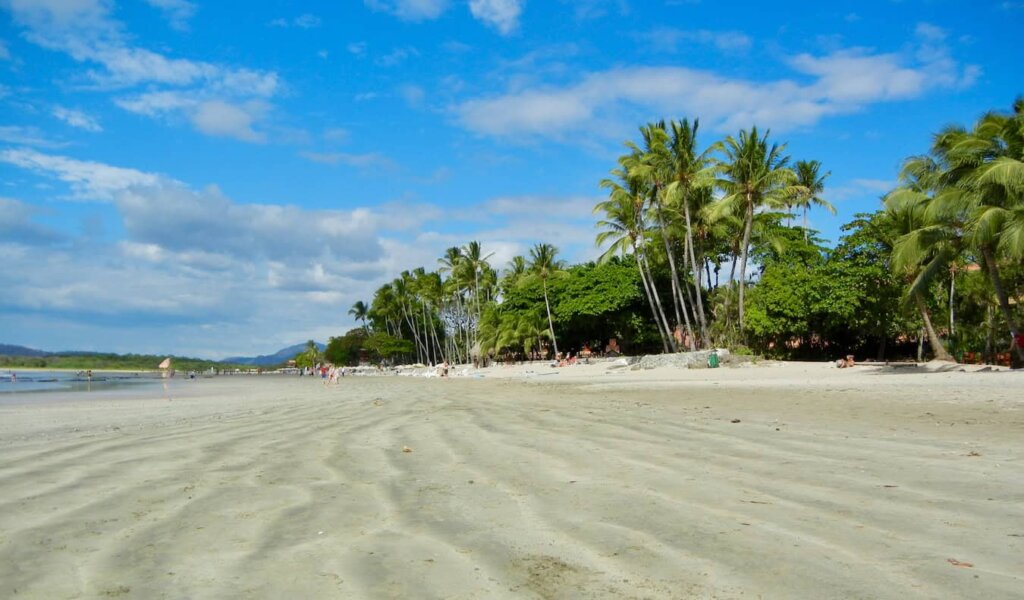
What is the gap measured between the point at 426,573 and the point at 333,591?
0.42 m

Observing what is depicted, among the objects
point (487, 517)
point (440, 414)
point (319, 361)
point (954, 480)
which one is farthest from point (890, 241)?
point (319, 361)

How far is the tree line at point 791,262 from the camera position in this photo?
60.3 feet

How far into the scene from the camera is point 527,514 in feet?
13.1

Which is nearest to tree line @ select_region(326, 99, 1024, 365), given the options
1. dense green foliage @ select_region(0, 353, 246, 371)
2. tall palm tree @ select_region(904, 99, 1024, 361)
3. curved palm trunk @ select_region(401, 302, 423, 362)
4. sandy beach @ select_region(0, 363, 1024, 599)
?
tall palm tree @ select_region(904, 99, 1024, 361)

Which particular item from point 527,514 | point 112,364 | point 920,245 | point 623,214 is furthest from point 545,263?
point 112,364

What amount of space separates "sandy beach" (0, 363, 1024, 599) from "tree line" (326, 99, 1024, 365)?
1318 centimetres

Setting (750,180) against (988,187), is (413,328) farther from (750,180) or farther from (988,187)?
(988,187)

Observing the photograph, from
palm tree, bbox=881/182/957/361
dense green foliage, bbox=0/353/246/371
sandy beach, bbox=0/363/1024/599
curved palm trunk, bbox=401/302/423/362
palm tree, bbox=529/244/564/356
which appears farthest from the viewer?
dense green foliage, bbox=0/353/246/371

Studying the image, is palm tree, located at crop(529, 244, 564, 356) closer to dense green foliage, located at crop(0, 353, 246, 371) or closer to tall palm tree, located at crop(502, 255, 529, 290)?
tall palm tree, located at crop(502, 255, 529, 290)

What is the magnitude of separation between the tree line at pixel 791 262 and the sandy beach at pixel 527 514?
1318 centimetres

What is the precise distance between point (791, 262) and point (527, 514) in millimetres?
34847

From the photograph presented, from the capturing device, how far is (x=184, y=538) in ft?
11.7

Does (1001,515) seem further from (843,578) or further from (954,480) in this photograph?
(843,578)

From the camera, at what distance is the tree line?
60.3ft
